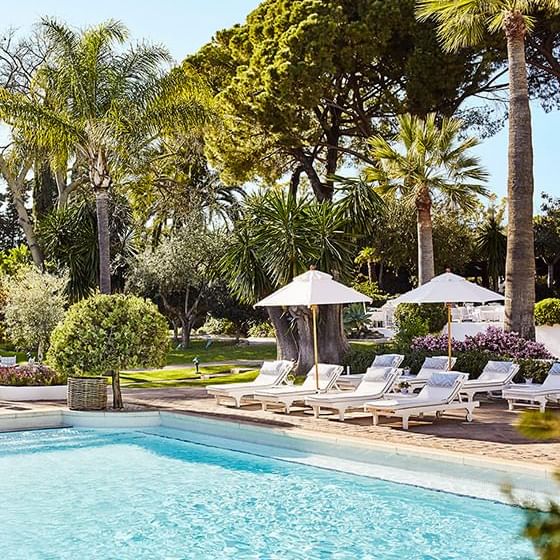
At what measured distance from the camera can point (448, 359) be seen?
50.5ft

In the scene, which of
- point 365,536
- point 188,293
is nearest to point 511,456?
point 365,536

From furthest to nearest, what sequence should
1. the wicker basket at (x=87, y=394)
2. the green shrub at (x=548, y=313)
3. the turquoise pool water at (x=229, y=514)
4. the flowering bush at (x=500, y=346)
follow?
the green shrub at (x=548, y=313), the flowering bush at (x=500, y=346), the wicker basket at (x=87, y=394), the turquoise pool water at (x=229, y=514)

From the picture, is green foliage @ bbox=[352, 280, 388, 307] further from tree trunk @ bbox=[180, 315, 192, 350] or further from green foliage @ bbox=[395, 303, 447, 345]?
green foliage @ bbox=[395, 303, 447, 345]

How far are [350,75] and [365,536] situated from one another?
18664 mm

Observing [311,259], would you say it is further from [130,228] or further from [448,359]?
[130,228]

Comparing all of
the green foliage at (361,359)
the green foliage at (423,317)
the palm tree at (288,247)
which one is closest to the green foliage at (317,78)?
the palm tree at (288,247)

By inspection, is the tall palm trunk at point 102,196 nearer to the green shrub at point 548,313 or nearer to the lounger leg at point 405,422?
the lounger leg at point 405,422

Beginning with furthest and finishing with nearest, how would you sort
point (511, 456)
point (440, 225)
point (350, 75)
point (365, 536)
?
point (440, 225) < point (350, 75) < point (511, 456) < point (365, 536)

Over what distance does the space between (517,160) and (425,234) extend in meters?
3.82

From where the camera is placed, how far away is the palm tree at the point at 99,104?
809 inches

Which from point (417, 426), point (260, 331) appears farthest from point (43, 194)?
point (417, 426)

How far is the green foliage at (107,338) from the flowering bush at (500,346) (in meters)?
6.39

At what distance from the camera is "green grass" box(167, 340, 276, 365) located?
28.3 meters

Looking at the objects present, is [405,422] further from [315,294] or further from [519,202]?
[519,202]
